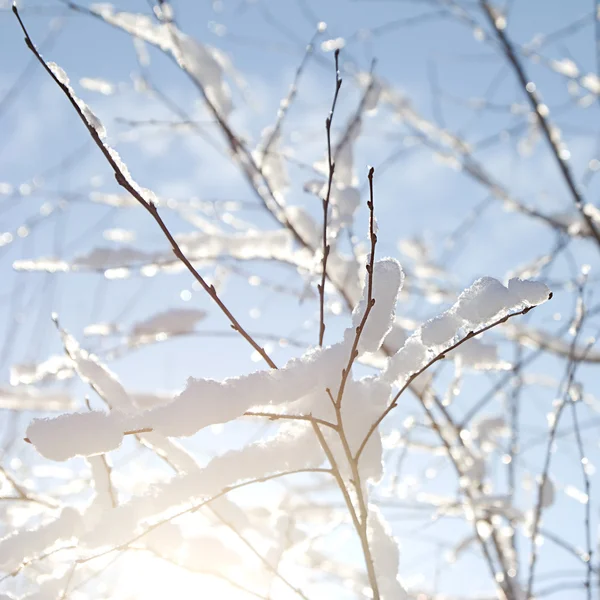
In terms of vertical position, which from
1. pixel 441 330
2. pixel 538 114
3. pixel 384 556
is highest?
pixel 538 114

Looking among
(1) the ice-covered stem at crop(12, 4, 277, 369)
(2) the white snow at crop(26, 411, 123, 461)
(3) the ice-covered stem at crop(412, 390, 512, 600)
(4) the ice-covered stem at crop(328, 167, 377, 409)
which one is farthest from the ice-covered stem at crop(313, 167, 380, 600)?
(3) the ice-covered stem at crop(412, 390, 512, 600)

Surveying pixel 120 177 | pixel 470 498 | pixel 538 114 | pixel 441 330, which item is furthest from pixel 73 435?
pixel 538 114

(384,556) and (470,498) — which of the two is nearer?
(384,556)

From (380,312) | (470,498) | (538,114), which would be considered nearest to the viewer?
(380,312)

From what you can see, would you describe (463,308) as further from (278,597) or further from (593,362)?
(593,362)

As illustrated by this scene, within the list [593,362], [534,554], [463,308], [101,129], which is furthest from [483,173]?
[101,129]

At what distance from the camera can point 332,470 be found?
607mm

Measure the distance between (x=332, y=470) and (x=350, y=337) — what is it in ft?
0.49

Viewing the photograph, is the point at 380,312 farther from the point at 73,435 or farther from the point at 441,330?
the point at 73,435

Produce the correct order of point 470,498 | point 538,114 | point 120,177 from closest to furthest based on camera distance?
point 120,177 < point 470,498 < point 538,114

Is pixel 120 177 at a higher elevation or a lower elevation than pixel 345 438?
higher

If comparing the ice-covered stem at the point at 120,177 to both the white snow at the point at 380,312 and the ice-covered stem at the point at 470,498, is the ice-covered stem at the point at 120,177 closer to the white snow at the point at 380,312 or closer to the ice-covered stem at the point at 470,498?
the white snow at the point at 380,312

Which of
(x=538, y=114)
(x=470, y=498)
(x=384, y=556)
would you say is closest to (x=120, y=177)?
(x=384, y=556)

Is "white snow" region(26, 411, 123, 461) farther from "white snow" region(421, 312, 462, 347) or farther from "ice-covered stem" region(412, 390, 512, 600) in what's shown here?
"ice-covered stem" region(412, 390, 512, 600)
